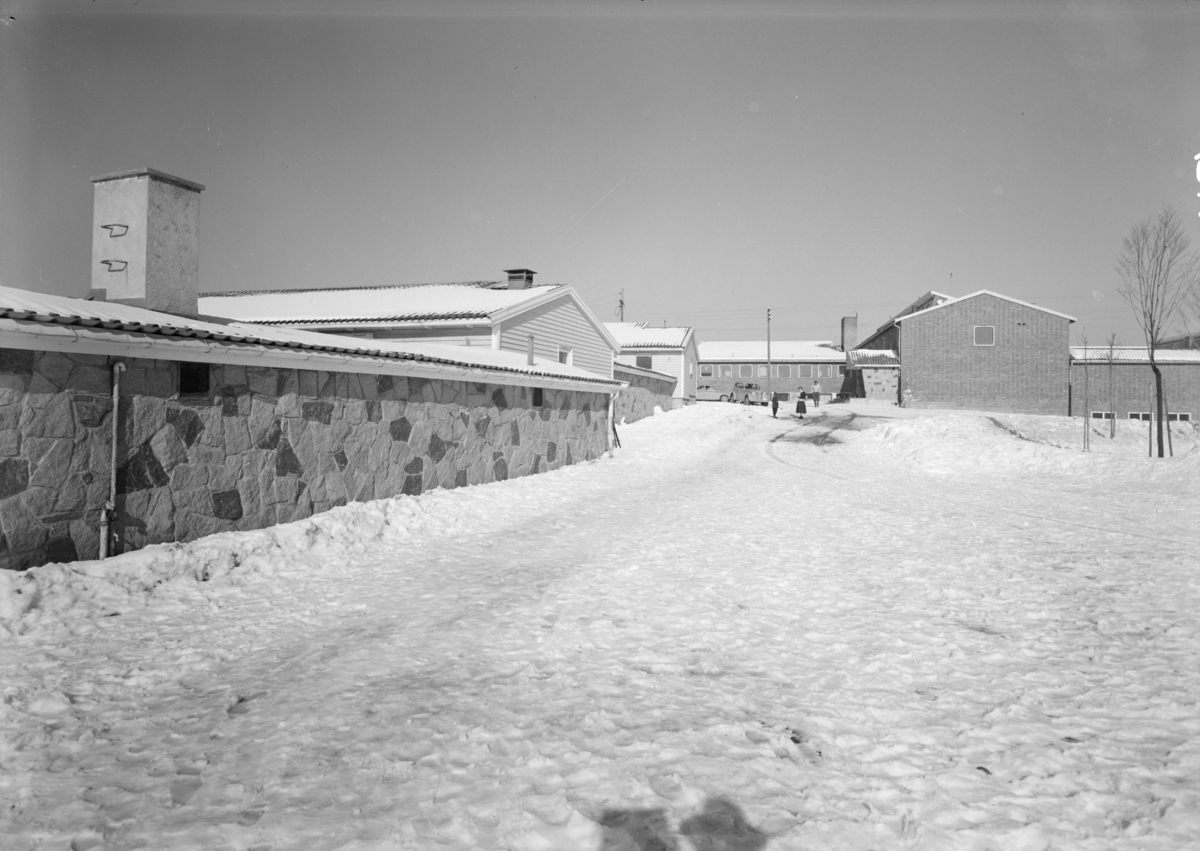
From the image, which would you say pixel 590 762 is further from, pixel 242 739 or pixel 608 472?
pixel 608 472

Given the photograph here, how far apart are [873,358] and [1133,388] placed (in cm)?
1579

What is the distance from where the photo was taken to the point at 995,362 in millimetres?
41000

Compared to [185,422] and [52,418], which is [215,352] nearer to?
[185,422]

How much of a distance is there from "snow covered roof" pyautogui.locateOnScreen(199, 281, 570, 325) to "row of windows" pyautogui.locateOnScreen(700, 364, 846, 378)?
1834 inches

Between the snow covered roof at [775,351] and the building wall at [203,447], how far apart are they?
201 ft

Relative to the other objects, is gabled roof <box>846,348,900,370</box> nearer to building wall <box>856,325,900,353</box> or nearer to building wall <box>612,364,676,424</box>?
building wall <box>856,325,900,353</box>

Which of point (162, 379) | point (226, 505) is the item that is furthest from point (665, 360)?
point (162, 379)

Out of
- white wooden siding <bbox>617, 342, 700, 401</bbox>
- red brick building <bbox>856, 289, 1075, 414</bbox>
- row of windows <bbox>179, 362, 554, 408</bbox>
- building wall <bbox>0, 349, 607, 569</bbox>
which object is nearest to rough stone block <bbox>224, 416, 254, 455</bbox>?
building wall <bbox>0, 349, 607, 569</bbox>

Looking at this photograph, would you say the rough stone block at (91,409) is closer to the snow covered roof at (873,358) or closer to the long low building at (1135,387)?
the long low building at (1135,387)

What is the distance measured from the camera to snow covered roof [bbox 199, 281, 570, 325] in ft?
72.5

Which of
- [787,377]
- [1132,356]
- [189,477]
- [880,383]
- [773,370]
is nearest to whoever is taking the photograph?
[189,477]

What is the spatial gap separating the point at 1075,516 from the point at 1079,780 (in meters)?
8.60

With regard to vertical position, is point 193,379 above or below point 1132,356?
below

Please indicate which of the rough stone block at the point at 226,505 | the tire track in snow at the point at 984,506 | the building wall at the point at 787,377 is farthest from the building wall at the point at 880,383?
the rough stone block at the point at 226,505
